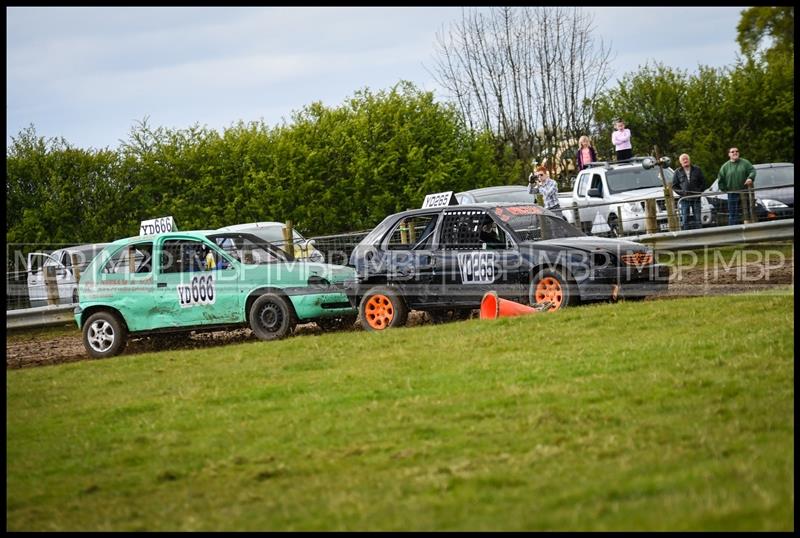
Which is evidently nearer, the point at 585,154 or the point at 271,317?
the point at 271,317

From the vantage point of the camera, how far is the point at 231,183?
93.9ft

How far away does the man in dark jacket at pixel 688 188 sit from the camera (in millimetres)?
21141

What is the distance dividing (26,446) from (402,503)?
3912 millimetres

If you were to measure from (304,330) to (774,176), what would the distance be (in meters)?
11.7


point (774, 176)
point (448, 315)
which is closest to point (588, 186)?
point (774, 176)

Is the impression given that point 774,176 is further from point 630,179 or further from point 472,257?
point 472,257

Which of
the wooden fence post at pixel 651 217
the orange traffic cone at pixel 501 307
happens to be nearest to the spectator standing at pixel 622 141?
the wooden fence post at pixel 651 217

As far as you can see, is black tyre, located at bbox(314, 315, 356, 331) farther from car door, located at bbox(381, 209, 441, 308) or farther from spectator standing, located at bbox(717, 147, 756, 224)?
spectator standing, located at bbox(717, 147, 756, 224)

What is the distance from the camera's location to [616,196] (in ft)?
80.0

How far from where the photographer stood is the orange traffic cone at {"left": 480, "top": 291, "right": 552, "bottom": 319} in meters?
14.6

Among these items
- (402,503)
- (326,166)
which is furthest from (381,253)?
(326,166)

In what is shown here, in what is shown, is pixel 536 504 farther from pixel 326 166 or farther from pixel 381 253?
pixel 326 166

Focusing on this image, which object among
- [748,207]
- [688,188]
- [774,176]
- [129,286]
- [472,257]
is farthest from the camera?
[774,176]

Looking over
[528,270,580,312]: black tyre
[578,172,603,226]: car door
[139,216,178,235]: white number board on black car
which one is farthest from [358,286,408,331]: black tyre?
[578,172,603,226]: car door
